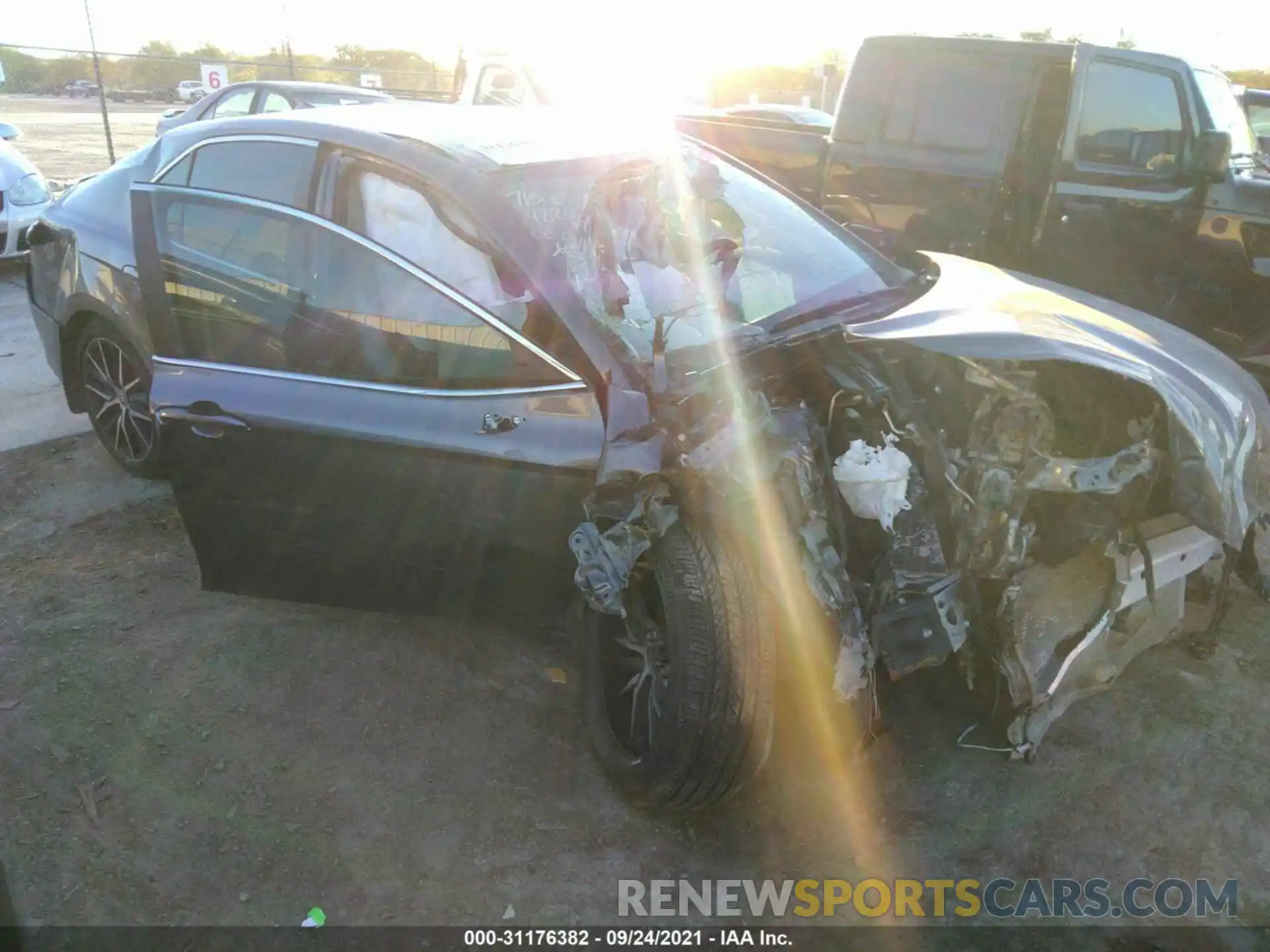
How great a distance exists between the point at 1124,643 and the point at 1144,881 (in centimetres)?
70

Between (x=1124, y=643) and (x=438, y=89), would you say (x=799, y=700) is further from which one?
(x=438, y=89)

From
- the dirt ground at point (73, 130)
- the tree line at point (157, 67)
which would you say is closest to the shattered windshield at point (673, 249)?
the dirt ground at point (73, 130)

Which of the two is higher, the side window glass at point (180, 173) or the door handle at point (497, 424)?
the side window glass at point (180, 173)

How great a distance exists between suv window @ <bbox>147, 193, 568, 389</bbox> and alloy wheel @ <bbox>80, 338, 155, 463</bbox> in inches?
53.6

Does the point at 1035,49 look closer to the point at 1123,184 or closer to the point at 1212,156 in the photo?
the point at 1123,184

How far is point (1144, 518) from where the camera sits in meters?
2.88

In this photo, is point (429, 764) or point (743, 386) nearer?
point (743, 386)

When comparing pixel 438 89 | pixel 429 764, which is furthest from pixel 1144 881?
pixel 438 89

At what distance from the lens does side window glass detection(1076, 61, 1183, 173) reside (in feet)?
17.6

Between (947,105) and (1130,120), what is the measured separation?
104 centimetres

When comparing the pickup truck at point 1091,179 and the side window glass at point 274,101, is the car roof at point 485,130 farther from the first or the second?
the side window glass at point 274,101

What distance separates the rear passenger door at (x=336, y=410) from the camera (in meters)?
2.70

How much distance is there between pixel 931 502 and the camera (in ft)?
8.48

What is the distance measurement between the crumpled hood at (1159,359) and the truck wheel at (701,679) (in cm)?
85
